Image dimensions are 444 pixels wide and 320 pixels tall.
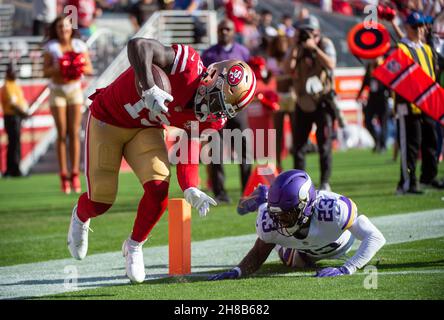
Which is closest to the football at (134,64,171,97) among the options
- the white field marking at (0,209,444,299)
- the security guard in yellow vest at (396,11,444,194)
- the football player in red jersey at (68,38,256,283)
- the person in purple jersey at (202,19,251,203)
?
the football player in red jersey at (68,38,256,283)

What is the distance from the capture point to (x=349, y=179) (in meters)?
14.9

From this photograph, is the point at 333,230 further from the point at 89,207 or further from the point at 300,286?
the point at 89,207

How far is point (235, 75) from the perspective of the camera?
6250 mm

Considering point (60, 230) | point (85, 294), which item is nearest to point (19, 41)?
point (60, 230)

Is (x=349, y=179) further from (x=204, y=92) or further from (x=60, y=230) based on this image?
(x=204, y=92)

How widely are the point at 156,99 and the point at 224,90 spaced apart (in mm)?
502

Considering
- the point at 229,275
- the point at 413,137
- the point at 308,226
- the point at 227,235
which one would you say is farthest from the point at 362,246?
the point at 413,137

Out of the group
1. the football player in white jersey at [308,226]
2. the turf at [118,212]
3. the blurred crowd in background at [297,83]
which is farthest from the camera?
the blurred crowd in background at [297,83]

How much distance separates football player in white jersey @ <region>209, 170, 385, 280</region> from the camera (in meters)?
6.32

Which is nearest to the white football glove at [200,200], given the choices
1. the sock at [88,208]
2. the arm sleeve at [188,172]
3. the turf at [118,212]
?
the arm sleeve at [188,172]

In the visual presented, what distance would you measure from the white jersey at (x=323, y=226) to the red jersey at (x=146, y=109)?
2.72 feet

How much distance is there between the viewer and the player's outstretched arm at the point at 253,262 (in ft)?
22.4

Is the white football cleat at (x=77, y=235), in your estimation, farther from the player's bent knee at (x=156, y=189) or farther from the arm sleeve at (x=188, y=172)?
the arm sleeve at (x=188, y=172)
